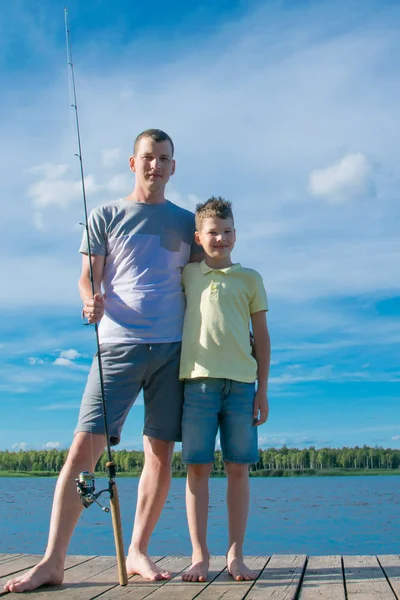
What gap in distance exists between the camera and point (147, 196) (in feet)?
11.1

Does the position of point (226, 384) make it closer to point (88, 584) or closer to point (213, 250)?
point (213, 250)

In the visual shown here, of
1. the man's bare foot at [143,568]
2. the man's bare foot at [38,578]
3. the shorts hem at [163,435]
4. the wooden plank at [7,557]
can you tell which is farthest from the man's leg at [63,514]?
the wooden plank at [7,557]

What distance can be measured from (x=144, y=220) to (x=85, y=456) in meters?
1.17

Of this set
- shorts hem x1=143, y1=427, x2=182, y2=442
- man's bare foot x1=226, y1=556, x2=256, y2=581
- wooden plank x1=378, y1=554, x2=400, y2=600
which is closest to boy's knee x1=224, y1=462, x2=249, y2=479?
shorts hem x1=143, y1=427, x2=182, y2=442

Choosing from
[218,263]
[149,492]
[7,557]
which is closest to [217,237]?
[218,263]

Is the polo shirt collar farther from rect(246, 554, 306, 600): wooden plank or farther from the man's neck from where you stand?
rect(246, 554, 306, 600): wooden plank

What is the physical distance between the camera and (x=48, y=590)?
2826 mm

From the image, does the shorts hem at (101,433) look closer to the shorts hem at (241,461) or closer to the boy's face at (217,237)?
the shorts hem at (241,461)

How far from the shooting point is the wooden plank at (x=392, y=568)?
2.88 meters

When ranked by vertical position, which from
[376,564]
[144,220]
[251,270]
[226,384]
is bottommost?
[376,564]

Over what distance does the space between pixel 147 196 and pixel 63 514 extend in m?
1.59

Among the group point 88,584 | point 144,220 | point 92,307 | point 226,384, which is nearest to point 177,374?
point 226,384

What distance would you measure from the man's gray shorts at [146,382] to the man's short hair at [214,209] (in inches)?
25.6

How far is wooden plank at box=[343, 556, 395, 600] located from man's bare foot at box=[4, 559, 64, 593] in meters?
1.25
